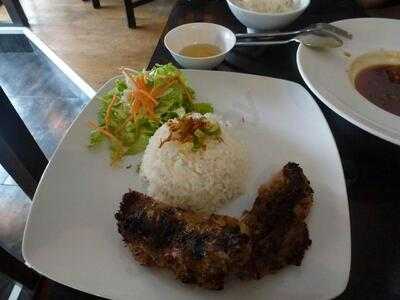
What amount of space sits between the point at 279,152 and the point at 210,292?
1.83 ft

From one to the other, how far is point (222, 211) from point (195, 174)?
16cm

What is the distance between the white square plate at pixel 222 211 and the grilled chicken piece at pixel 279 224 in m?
0.04

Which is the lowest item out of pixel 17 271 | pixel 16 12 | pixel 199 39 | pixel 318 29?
pixel 16 12

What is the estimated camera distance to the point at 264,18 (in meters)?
1.47

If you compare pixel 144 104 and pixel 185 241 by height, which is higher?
pixel 185 241

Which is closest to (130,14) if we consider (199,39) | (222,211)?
(199,39)

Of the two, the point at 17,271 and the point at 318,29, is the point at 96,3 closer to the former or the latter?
the point at 318,29

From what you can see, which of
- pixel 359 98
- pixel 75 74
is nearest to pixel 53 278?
pixel 359 98

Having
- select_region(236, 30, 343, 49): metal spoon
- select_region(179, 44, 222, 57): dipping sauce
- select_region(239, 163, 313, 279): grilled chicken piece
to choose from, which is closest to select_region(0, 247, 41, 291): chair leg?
select_region(239, 163, 313, 279): grilled chicken piece

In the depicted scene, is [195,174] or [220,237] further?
[195,174]

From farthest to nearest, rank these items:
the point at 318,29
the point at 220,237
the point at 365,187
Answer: the point at 318,29 < the point at 365,187 < the point at 220,237

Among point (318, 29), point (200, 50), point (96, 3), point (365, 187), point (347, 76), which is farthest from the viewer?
point (96, 3)

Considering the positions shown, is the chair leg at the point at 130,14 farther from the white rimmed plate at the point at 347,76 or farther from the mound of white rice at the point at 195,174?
the mound of white rice at the point at 195,174

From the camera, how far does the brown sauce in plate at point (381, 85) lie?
1.25m
